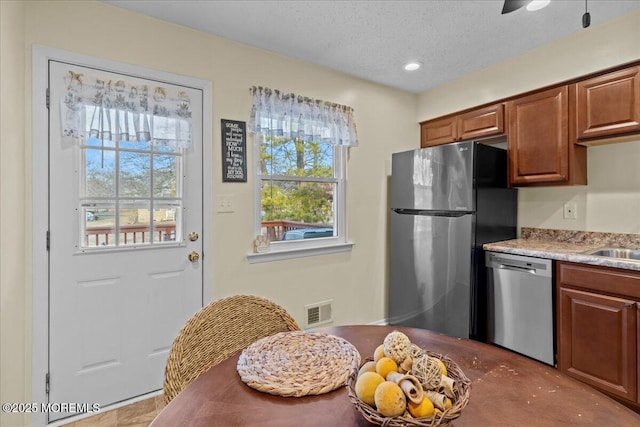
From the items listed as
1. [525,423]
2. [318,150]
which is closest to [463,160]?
[318,150]

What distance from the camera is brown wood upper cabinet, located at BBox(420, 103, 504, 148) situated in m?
2.83

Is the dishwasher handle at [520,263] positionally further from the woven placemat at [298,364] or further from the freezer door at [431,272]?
the woven placemat at [298,364]

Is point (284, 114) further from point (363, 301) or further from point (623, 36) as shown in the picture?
point (623, 36)

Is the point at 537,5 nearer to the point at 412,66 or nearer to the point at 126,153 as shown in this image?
the point at 412,66

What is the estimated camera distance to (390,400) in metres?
0.58

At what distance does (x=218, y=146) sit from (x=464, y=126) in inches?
88.2

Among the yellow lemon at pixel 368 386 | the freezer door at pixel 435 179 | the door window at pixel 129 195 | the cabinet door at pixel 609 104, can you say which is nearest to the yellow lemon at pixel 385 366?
the yellow lemon at pixel 368 386

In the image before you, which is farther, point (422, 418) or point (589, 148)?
point (589, 148)

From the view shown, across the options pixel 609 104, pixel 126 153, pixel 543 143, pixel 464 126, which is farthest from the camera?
pixel 464 126

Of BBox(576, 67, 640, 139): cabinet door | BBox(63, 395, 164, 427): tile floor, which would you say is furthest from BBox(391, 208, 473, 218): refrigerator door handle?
BBox(63, 395, 164, 427): tile floor

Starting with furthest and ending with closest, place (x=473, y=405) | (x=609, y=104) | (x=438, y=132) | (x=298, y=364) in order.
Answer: (x=438, y=132)
(x=609, y=104)
(x=298, y=364)
(x=473, y=405)

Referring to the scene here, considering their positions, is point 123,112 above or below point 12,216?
above

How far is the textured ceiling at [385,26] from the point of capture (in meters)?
2.00

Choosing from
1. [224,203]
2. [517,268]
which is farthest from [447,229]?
[224,203]
